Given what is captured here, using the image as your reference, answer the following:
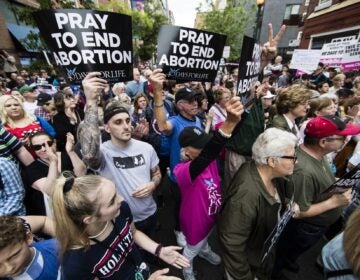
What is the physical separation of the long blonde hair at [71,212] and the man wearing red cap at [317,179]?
1809mm

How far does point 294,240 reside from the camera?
8.60ft

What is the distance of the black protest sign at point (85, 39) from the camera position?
229 cm

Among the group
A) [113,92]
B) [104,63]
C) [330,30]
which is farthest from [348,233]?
[330,30]

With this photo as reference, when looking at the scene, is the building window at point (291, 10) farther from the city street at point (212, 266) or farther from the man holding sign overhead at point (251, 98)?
the city street at point (212, 266)

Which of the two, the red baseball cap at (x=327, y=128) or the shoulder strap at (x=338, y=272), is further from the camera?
the red baseball cap at (x=327, y=128)

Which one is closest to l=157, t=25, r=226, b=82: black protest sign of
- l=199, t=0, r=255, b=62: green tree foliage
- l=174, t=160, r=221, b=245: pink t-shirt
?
l=174, t=160, r=221, b=245: pink t-shirt

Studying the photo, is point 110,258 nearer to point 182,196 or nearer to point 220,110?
point 182,196

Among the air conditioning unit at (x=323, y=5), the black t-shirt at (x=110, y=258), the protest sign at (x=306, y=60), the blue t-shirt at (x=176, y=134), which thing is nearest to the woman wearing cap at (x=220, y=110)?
the blue t-shirt at (x=176, y=134)

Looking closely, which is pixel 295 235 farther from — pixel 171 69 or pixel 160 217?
pixel 171 69

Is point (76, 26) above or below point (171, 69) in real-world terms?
above

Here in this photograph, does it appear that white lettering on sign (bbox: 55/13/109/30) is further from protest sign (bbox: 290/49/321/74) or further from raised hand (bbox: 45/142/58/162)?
protest sign (bbox: 290/49/321/74)

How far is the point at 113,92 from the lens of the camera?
5.98 m

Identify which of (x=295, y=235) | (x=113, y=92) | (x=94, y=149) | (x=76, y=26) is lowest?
(x=295, y=235)

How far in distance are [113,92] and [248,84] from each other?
174 inches
